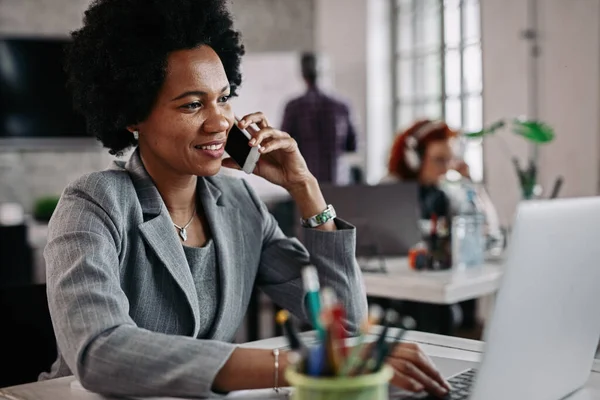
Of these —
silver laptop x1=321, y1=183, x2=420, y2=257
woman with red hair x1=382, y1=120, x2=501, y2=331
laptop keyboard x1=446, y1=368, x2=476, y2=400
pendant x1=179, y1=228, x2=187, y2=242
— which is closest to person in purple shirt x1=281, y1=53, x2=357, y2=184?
woman with red hair x1=382, y1=120, x2=501, y2=331

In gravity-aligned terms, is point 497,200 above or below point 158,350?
below

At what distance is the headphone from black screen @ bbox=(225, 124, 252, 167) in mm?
1996

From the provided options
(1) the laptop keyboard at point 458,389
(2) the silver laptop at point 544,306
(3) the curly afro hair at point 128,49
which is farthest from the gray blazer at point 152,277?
(2) the silver laptop at point 544,306

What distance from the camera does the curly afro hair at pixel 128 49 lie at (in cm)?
136

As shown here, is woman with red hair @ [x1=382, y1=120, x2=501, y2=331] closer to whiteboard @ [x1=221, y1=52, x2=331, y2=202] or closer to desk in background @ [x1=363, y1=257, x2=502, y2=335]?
desk in background @ [x1=363, y1=257, x2=502, y2=335]

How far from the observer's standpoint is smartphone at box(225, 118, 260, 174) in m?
1.55

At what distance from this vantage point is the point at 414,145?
3502 mm

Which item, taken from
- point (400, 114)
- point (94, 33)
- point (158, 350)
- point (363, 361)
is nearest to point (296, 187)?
point (94, 33)

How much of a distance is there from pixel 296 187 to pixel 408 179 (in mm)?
2002

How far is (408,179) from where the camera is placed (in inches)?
137

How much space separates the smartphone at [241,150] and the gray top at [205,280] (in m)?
0.20

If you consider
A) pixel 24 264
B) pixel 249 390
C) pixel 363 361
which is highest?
pixel 363 361

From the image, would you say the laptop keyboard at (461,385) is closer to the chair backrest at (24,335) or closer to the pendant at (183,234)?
the pendant at (183,234)

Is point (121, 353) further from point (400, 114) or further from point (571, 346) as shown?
point (400, 114)
